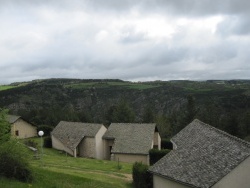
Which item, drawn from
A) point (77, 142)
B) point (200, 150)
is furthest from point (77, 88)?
point (200, 150)

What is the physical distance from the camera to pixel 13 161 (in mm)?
20094

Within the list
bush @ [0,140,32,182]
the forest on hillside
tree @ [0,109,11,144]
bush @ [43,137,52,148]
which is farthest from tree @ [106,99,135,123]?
bush @ [0,140,32,182]

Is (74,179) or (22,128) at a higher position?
(74,179)

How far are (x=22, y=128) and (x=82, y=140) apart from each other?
632 inches

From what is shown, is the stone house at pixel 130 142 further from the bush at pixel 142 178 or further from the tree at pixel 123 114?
the tree at pixel 123 114

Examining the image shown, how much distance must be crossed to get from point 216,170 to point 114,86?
174 metres

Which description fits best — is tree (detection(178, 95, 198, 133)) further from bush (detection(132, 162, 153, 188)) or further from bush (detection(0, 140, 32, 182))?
bush (detection(0, 140, 32, 182))

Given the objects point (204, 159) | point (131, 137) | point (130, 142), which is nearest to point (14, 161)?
point (204, 159)

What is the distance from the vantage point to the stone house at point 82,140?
178ft

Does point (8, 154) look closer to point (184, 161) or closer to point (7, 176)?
point (7, 176)

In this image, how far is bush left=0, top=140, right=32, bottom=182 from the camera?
20.0 metres

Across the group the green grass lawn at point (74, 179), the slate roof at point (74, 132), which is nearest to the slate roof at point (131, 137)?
the slate roof at point (74, 132)

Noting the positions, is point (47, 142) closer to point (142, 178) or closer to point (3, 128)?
point (142, 178)

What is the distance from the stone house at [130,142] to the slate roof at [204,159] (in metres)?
16.8
